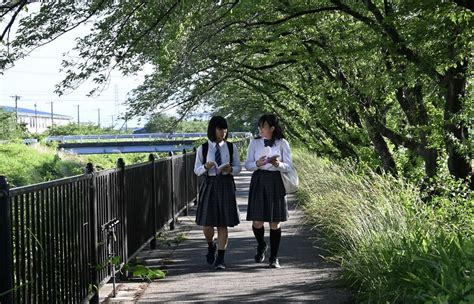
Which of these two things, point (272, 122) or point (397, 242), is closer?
point (397, 242)

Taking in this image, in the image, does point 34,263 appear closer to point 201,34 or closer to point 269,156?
point 269,156

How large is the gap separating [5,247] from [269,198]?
477 cm

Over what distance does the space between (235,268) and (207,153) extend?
151 cm

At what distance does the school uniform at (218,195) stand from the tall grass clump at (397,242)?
1.42m

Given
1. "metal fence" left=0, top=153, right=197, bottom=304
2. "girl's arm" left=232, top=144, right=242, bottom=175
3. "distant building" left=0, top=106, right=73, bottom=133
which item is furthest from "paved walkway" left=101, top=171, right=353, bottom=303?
"distant building" left=0, top=106, right=73, bottom=133

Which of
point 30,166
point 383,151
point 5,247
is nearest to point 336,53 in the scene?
point 383,151

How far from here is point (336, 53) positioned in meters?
12.5

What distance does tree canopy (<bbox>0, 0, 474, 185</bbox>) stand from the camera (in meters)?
8.72

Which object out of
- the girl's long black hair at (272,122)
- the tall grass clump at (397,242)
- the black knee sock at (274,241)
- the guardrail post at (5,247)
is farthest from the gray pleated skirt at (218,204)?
the guardrail post at (5,247)

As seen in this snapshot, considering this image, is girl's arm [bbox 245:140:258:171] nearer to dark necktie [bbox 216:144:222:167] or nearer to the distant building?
dark necktie [bbox 216:144:222:167]

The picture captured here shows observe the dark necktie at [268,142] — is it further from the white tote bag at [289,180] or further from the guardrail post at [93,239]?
the guardrail post at [93,239]

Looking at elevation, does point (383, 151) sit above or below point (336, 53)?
below

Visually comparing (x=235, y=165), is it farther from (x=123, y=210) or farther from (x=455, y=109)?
(x=455, y=109)

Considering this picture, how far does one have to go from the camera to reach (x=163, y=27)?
351 inches
